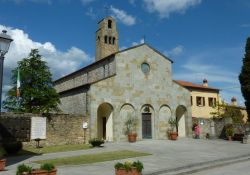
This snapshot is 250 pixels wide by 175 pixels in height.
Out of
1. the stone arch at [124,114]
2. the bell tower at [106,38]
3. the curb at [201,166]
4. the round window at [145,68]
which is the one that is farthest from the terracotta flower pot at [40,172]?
the bell tower at [106,38]

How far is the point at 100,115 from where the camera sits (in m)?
34.8

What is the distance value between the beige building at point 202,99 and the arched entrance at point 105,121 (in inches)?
803

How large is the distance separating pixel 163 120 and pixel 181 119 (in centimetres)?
355

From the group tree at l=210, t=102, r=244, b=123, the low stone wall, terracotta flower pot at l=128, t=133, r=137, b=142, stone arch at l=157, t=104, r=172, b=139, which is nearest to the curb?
terracotta flower pot at l=128, t=133, r=137, b=142

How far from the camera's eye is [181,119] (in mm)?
38594

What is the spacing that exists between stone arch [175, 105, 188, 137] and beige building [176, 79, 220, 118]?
13285 mm

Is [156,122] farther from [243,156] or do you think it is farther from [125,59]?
[243,156]

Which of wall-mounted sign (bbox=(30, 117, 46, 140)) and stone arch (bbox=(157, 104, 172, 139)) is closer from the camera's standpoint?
wall-mounted sign (bbox=(30, 117, 46, 140))

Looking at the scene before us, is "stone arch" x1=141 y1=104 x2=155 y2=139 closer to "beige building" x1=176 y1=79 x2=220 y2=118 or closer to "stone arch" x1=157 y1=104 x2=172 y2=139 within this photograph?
"stone arch" x1=157 y1=104 x2=172 y2=139

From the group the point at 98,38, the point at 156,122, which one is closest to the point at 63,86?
the point at 98,38

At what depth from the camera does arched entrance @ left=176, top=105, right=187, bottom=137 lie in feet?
125

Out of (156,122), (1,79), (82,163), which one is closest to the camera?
(1,79)

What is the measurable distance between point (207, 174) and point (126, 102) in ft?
62.3

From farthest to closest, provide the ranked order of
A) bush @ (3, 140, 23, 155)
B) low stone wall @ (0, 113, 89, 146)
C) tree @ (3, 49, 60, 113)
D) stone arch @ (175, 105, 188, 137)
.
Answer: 1. stone arch @ (175, 105, 188, 137)
2. tree @ (3, 49, 60, 113)
3. low stone wall @ (0, 113, 89, 146)
4. bush @ (3, 140, 23, 155)
